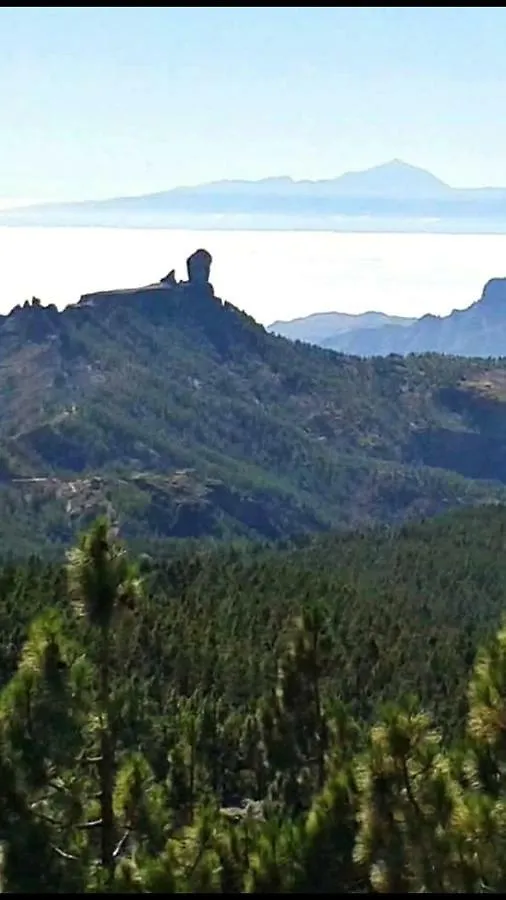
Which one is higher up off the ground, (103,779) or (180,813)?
(103,779)

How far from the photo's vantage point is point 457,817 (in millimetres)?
13938

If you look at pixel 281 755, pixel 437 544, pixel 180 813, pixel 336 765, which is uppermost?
pixel 336 765

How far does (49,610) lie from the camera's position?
15992mm

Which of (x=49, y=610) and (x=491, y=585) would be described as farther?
(x=491, y=585)

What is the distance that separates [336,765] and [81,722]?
10293mm

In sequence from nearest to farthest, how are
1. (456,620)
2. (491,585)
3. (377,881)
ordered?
1. (377,881)
2. (456,620)
3. (491,585)

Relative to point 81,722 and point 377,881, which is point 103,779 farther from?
point 377,881

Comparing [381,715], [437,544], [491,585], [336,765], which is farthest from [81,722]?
[437,544]

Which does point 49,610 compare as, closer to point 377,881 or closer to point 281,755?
point 377,881

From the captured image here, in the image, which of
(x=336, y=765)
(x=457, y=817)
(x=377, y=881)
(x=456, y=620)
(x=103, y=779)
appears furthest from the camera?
(x=456, y=620)

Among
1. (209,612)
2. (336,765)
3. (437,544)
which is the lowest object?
(437,544)

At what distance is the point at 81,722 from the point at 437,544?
18649 cm

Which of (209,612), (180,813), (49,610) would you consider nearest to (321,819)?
(49,610)

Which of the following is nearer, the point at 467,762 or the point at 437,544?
the point at 467,762
